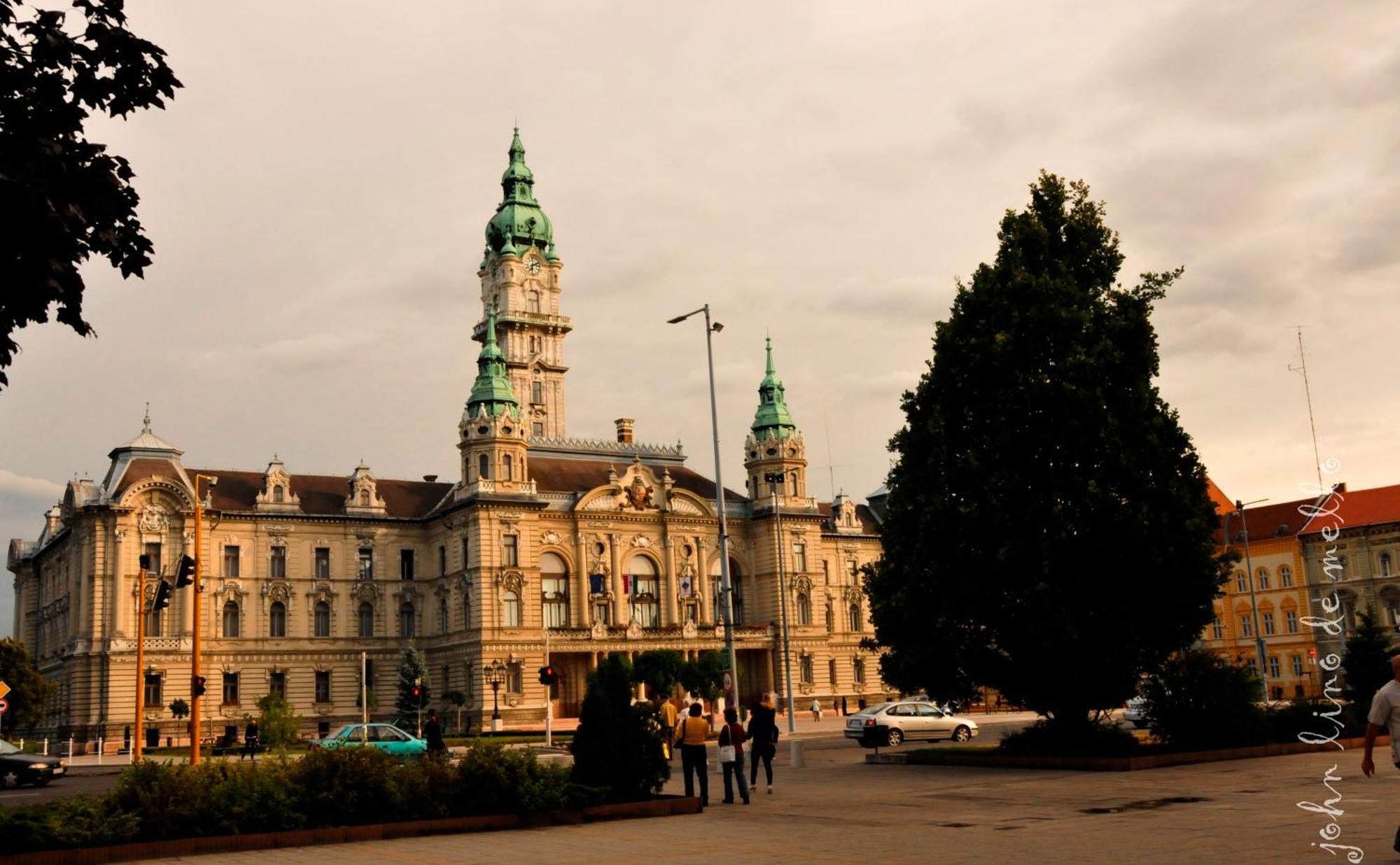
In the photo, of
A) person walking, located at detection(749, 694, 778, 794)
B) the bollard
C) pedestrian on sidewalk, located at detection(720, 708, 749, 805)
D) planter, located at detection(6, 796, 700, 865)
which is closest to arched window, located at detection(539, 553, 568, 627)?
the bollard

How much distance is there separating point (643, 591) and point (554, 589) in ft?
22.0

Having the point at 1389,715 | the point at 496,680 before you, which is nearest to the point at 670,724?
the point at 1389,715

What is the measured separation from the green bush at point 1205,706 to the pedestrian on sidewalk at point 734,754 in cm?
1268

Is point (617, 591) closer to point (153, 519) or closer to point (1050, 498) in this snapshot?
point (153, 519)

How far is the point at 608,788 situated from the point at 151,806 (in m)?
7.86

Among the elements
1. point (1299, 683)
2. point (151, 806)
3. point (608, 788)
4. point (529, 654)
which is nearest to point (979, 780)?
point (608, 788)

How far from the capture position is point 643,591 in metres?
94.4

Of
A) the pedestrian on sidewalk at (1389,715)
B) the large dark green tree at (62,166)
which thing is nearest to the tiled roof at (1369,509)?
the pedestrian on sidewalk at (1389,715)

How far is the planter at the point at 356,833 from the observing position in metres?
18.0

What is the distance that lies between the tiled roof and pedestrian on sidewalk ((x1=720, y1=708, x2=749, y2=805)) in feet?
254

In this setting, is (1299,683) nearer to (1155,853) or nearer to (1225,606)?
(1225,606)

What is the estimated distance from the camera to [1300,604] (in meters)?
97.5

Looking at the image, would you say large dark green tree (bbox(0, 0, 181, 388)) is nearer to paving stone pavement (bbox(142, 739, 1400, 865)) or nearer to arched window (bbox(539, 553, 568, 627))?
paving stone pavement (bbox(142, 739, 1400, 865))

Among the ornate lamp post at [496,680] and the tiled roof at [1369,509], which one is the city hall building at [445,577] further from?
the tiled roof at [1369,509]
